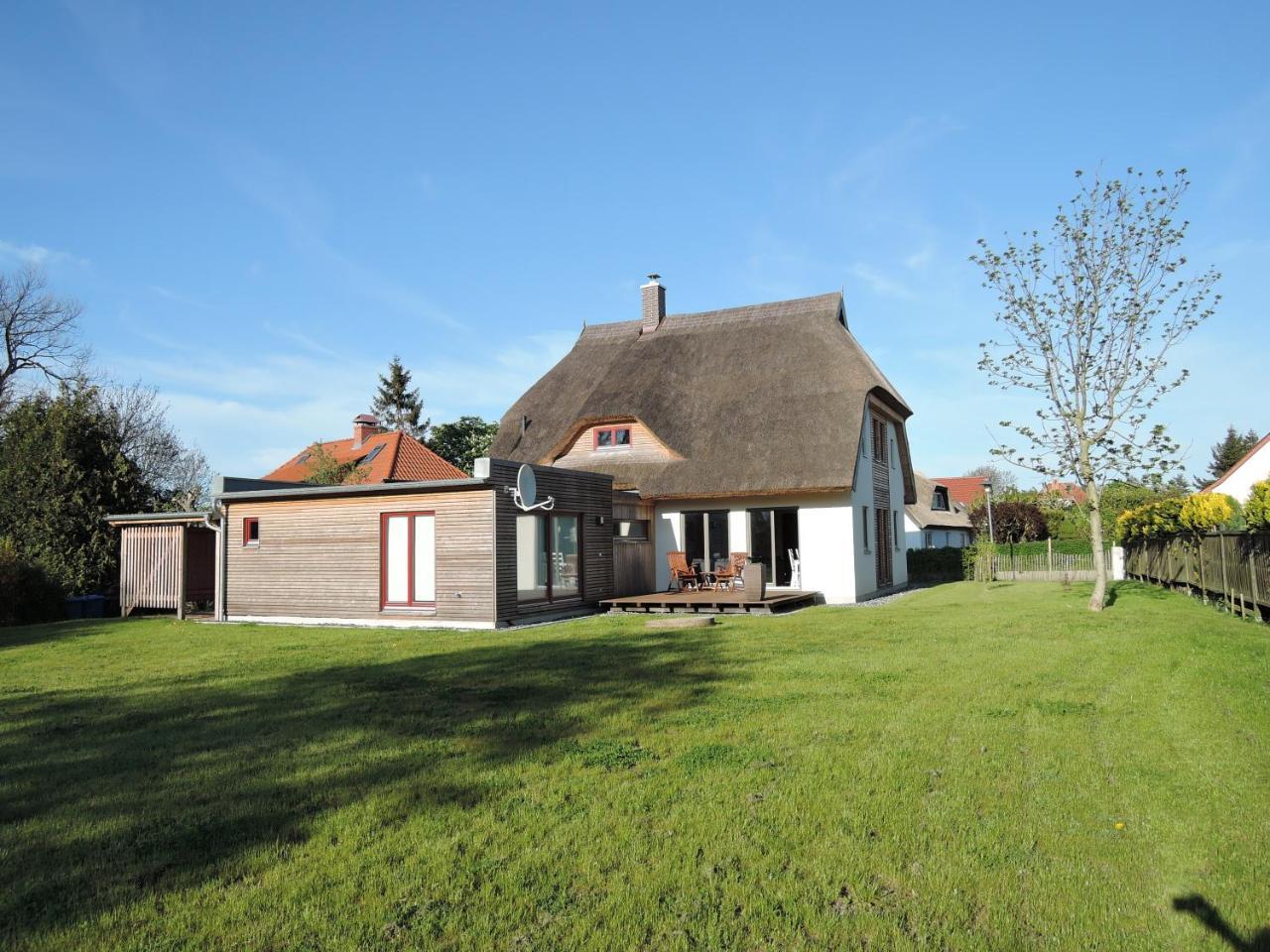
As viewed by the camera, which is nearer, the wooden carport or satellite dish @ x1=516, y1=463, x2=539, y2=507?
satellite dish @ x1=516, y1=463, x2=539, y2=507

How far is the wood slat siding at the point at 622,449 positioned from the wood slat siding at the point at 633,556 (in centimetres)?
158

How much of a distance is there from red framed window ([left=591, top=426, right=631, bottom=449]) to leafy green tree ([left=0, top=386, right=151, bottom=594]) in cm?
1243

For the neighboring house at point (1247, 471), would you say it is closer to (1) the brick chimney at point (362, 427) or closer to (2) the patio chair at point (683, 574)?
(2) the patio chair at point (683, 574)

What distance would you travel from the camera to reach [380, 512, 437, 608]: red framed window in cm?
1562

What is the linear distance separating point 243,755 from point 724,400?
17184 millimetres

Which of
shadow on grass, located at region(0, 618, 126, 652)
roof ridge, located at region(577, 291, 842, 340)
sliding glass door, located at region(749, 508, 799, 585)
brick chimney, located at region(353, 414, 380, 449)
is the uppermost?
A: roof ridge, located at region(577, 291, 842, 340)

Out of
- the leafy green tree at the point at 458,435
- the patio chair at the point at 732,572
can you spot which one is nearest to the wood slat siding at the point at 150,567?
the patio chair at the point at 732,572

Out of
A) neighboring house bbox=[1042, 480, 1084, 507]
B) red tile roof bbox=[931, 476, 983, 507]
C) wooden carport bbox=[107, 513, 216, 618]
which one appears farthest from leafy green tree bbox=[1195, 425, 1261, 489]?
wooden carport bbox=[107, 513, 216, 618]

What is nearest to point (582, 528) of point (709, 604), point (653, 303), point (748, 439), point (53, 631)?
point (709, 604)

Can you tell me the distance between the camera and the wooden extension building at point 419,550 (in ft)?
49.2

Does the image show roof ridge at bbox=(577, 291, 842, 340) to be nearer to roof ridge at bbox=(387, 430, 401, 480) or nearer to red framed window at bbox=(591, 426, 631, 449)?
red framed window at bbox=(591, 426, 631, 449)

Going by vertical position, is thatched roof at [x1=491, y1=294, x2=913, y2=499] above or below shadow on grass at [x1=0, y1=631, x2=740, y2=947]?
above

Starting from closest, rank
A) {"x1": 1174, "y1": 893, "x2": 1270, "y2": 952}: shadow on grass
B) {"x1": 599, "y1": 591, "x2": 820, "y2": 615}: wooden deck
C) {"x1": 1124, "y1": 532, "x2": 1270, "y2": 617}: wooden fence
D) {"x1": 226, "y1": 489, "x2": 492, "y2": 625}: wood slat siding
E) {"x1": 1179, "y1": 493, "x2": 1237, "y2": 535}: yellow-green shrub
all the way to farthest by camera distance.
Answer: {"x1": 1174, "y1": 893, "x2": 1270, "y2": 952}: shadow on grass
{"x1": 1124, "y1": 532, "x2": 1270, "y2": 617}: wooden fence
{"x1": 226, "y1": 489, "x2": 492, "y2": 625}: wood slat siding
{"x1": 1179, "y1": 493, "x2": 1237, "y2": 535}: yellow-green shrub
{"x1": 599, "y1": 591, "x2": 820, "y2": 615}: wooden deck

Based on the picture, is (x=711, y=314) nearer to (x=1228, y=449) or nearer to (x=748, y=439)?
(x=748, y=439)
